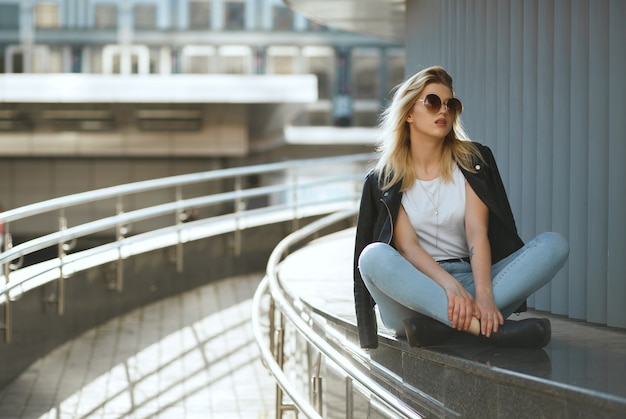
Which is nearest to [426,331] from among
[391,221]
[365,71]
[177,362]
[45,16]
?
[391,221]

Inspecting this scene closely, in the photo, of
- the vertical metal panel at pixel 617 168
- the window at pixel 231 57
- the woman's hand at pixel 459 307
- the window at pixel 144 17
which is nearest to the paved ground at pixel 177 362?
the vertical metal panel at pixel 617 168

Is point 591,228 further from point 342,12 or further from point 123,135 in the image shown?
point 123,135

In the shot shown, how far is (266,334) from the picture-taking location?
9.20 m

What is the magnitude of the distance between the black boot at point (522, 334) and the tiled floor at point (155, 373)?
3.18 meters

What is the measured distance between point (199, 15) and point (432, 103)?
4226 cm

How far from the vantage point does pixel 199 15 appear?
45719 millimetres

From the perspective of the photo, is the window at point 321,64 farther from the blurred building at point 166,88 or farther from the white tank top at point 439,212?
the white tank top at point 439,212

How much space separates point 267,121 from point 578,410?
22701 millimetres

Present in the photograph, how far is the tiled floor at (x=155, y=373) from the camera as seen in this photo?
7289 millimetres

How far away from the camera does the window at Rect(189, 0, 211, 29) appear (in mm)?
45469

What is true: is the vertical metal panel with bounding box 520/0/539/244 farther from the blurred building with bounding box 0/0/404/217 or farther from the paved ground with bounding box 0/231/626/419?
the blurred building with bounding box 0/0/404/217

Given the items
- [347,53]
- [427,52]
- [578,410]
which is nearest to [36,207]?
[427,52]

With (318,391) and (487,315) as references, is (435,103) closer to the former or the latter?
(487,315)

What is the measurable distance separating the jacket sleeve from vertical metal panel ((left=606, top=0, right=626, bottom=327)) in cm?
154
